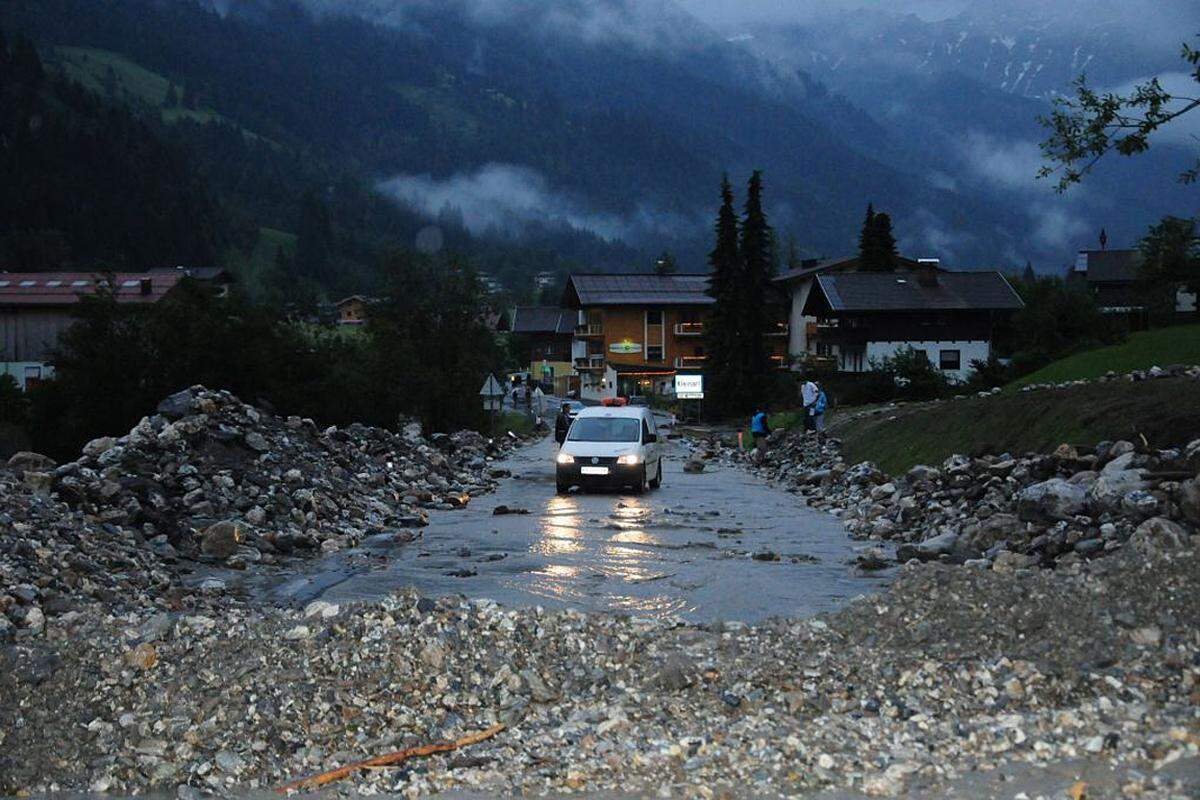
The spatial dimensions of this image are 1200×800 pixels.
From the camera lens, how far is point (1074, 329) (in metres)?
57.7

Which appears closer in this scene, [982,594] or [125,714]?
[125,714]

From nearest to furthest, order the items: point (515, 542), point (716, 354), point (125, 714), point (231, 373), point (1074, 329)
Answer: point (125, 714)
point (515, 542)
point (231, 373)
point (1074, 329)
point (716, 354)

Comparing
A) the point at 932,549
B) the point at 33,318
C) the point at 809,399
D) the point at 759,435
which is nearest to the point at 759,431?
the point at 759,435

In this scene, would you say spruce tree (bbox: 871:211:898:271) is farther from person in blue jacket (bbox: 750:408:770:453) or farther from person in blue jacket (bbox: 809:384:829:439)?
person in blue jacket (bbox: 809:384:829:439)

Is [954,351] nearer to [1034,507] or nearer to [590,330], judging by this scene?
[590,330]

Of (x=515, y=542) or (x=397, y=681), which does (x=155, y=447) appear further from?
(x=397, y=681)

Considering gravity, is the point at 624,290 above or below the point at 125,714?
above

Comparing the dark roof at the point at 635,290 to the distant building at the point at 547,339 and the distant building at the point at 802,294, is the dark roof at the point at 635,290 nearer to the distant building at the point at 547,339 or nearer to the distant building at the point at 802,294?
the distant building at the point at 802,294

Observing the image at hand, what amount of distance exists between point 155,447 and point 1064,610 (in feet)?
49.5

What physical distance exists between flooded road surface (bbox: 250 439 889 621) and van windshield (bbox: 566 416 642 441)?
2337 millimetres

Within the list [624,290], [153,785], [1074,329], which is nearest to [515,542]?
[153,785]

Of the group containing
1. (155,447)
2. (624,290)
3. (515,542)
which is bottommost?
(515,542)

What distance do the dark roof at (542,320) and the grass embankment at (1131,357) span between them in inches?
3614

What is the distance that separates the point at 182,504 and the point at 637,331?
3459 inches
